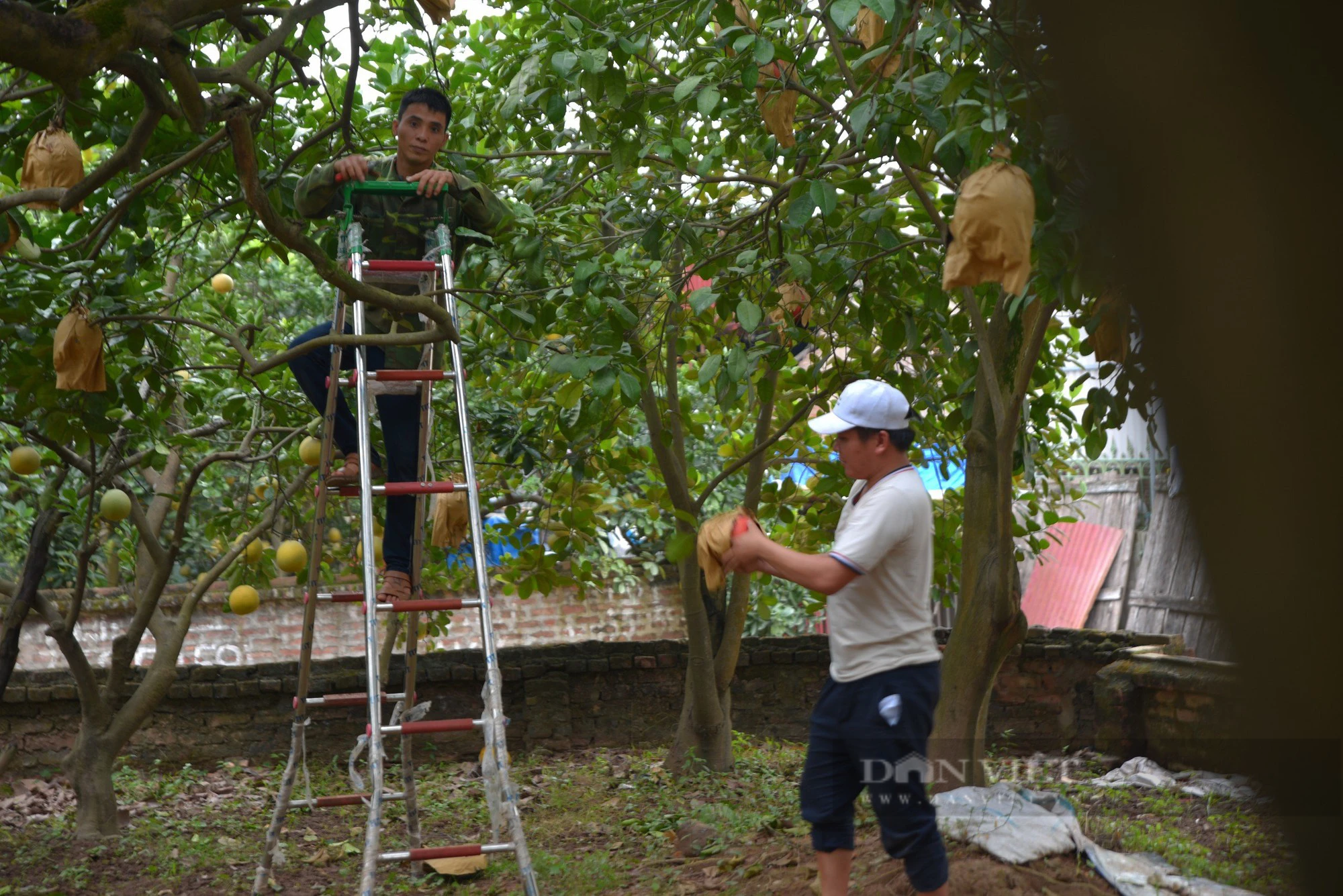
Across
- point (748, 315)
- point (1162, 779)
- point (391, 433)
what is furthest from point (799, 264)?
point (1162, 779)

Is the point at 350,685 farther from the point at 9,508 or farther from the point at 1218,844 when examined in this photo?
the point at 1218,844

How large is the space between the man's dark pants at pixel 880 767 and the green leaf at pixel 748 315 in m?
1.23

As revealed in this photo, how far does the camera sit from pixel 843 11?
2.82 metres

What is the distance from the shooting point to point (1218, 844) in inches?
175

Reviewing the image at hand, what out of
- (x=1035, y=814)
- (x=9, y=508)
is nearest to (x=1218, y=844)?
(x=1035, y=814)

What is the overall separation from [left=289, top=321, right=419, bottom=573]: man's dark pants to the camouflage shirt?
0.51 ft

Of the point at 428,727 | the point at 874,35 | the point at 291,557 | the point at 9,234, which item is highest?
the point at 874,35

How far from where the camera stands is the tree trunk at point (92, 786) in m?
5.52

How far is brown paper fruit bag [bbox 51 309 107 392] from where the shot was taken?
3.40 m

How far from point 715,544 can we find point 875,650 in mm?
481

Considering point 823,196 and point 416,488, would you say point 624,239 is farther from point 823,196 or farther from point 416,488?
point 416,488

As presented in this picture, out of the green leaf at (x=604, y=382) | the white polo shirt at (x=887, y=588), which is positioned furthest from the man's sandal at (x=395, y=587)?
the white polo shirt at (x=887, y=588)

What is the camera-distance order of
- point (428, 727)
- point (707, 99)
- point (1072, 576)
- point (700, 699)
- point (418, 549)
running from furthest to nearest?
1. point (1072, 576)
2. point (700, 699)
3. point (418, 549)
4. point (707, 99)
5. point (428, 727)

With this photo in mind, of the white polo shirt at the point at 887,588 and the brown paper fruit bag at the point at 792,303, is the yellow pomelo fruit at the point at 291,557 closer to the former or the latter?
the brown paper fruit bag at the point at 792,303
